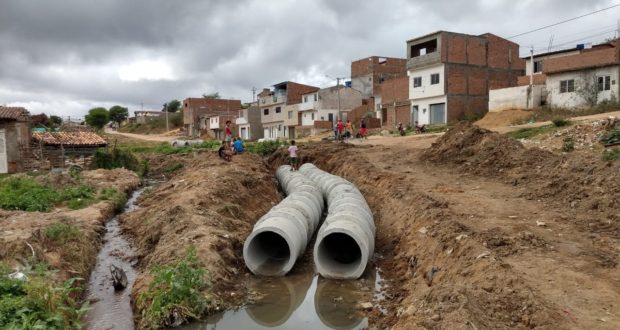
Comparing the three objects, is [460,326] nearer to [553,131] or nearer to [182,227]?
[182,227]

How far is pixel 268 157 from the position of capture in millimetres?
26719

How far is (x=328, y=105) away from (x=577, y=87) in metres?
26.8

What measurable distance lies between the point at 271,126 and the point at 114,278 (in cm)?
5390

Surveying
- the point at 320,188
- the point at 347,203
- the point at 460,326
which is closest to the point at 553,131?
the point at 320,188

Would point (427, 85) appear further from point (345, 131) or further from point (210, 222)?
point (210, 222)

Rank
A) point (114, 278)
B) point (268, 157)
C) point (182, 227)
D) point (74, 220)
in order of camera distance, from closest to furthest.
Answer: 1. point (114, 278)
2. point (182, 227)
3. point (74, 220)
4. point (268, 157)

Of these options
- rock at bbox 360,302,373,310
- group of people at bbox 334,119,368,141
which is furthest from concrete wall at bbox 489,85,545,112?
rock at bbox 360,302,373,310

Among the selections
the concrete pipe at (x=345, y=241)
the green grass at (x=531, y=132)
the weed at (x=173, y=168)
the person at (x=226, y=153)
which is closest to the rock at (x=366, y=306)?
the concrete pipe at (x=345, y=241)

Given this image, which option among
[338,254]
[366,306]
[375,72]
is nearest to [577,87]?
[375,72]

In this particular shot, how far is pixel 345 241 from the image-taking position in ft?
35.6

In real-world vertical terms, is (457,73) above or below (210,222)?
above

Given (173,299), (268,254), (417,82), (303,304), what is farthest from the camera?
(417,82)

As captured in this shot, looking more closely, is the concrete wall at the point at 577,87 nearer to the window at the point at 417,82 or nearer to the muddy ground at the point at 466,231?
the window at the point at 417,82

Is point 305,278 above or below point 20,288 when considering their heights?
below
